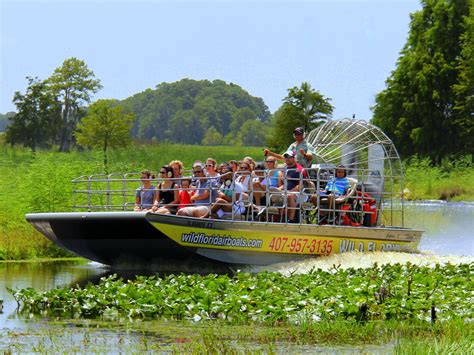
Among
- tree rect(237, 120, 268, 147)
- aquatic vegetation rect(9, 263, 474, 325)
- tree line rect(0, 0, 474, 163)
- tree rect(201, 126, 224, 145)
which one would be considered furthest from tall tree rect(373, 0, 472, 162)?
tree rect(201, 126, 224, 145)

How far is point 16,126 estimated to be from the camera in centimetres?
8919

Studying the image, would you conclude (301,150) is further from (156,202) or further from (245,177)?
(156,202)

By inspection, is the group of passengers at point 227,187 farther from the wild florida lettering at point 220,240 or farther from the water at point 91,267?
the water at point 91,267

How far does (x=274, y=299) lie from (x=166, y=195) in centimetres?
798

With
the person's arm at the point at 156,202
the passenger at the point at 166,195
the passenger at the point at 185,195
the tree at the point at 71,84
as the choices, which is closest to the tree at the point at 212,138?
the tree at the point at 71,84

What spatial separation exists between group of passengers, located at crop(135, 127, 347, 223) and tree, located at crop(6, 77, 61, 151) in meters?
67.5

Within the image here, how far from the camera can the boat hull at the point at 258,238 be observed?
2125 centimetres

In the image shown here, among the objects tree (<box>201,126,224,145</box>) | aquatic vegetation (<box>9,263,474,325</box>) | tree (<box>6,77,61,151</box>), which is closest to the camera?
aquatic vegetation (<box>9,263,474,325</box>)

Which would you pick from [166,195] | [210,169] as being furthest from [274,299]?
[166,195]

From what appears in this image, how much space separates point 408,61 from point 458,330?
67.9 m

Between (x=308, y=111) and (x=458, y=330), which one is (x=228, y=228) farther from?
(x=308, y=111)

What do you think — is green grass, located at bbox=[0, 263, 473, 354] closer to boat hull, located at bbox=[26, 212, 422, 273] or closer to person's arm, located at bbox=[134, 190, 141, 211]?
boat hull, located at bbox=[26, 212, 422, 273]

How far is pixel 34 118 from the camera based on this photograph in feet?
294

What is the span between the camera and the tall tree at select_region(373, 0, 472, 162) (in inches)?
3000
